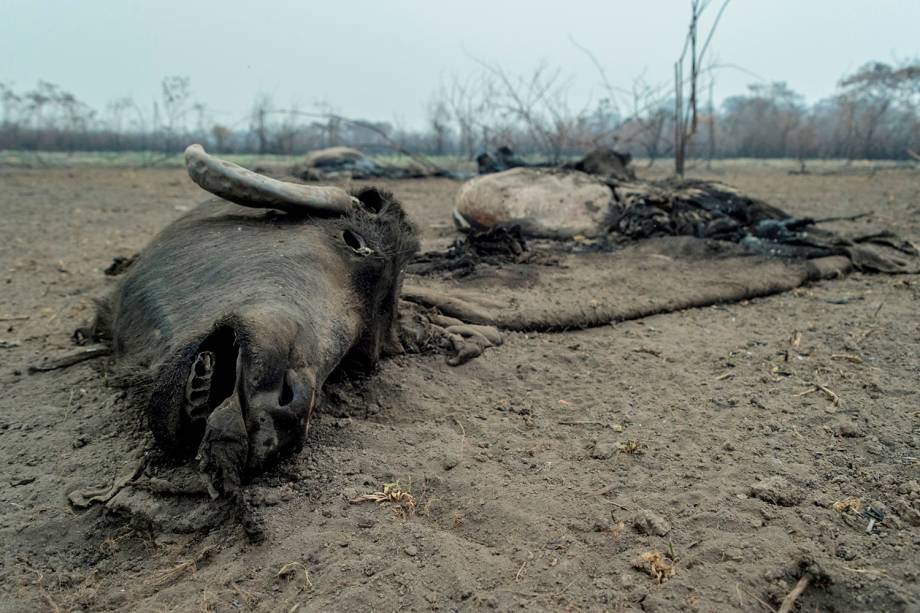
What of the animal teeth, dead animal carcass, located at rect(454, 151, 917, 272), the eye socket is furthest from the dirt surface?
dead animal carcass, located at rect(454, 151, 917, 272)

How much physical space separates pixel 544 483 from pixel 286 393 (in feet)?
2.72

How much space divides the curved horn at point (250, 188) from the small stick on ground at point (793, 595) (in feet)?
6.71

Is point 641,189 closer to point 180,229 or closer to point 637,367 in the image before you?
point 637,367

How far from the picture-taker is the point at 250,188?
8.49 ft

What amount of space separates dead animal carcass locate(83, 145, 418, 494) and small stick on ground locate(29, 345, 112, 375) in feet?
0.39

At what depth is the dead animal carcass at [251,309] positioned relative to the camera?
1873mm

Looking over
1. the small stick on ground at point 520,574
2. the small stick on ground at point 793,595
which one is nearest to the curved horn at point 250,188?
the small stick on ground at point 520,574

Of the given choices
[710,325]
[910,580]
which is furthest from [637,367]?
[910,580]

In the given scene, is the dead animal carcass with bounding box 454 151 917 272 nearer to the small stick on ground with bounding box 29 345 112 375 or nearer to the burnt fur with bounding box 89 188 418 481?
the burnt fur with bounding box 89 188 418 481

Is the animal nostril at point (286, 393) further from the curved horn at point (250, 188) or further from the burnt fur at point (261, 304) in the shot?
the curved horn at point (250, 188)

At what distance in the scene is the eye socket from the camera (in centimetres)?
271

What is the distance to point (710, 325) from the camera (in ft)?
12.4

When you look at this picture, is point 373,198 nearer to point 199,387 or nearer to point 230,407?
point 199,387

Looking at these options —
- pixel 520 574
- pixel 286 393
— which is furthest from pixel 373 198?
A: pixel 520 574
